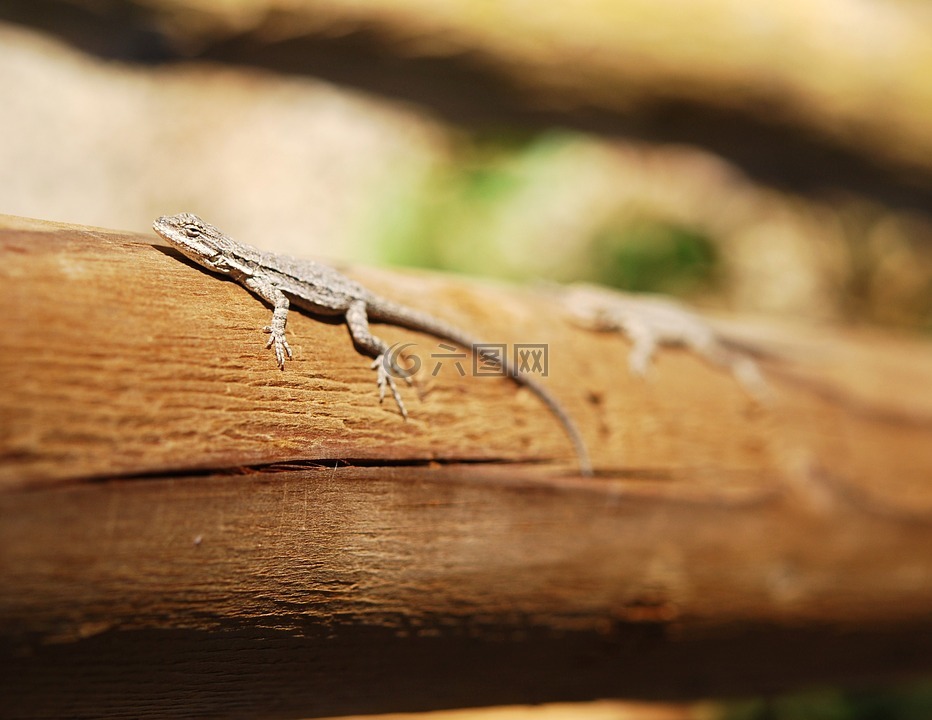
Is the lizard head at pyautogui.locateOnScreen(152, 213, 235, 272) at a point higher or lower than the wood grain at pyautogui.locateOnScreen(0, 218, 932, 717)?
higher

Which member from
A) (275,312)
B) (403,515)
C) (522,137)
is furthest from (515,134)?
(403,515)

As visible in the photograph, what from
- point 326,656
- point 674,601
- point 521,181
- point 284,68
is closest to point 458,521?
point 326,656

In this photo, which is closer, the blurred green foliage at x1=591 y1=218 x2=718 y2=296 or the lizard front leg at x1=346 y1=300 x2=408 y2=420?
the lizard front leg at x1=346 y1=300 x2=408 y2=420

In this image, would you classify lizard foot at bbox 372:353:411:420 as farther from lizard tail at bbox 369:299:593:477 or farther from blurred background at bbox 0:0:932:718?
blurred background at bbox 0:0:932:718

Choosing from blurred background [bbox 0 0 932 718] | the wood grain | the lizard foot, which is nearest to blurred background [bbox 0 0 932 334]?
blurred background [bbox 0 0 932 718]

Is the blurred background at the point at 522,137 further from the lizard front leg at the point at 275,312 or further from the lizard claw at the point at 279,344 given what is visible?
the lizard claw at the point at 279,344

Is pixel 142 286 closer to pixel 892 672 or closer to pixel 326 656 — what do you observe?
pixel 326 656
